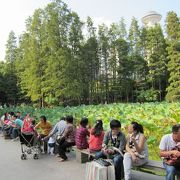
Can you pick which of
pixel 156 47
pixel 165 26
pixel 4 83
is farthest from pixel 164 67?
pixel 4 83

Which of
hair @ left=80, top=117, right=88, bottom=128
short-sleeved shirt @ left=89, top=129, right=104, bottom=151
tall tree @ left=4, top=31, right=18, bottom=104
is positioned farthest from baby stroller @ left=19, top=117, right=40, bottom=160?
tall tree @ left=4, top=31, right=18, bottom=104

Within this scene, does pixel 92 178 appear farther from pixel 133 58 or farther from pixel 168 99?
pixel 133 58

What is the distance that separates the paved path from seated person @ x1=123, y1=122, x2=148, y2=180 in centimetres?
66

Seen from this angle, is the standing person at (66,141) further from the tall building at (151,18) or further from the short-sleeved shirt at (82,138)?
the tall building at (151,18)

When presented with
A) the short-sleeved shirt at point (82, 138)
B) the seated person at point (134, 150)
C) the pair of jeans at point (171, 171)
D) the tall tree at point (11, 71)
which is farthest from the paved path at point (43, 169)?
the tall tree at point (11, 71)

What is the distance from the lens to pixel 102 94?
3475 cm

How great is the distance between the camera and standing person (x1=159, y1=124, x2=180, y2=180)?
161 inches

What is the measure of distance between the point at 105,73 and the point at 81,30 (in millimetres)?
9087

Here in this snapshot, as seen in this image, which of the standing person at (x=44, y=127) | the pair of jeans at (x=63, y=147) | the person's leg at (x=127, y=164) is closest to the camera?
the person's leg at (x=127, y=164)

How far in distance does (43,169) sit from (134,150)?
2477 millimetres

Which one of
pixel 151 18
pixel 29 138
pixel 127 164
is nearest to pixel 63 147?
pixel 29 138

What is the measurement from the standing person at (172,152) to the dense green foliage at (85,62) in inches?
771

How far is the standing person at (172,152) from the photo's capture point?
408 centimetres

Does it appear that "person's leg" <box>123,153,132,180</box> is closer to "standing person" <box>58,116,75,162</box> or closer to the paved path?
the paved path
